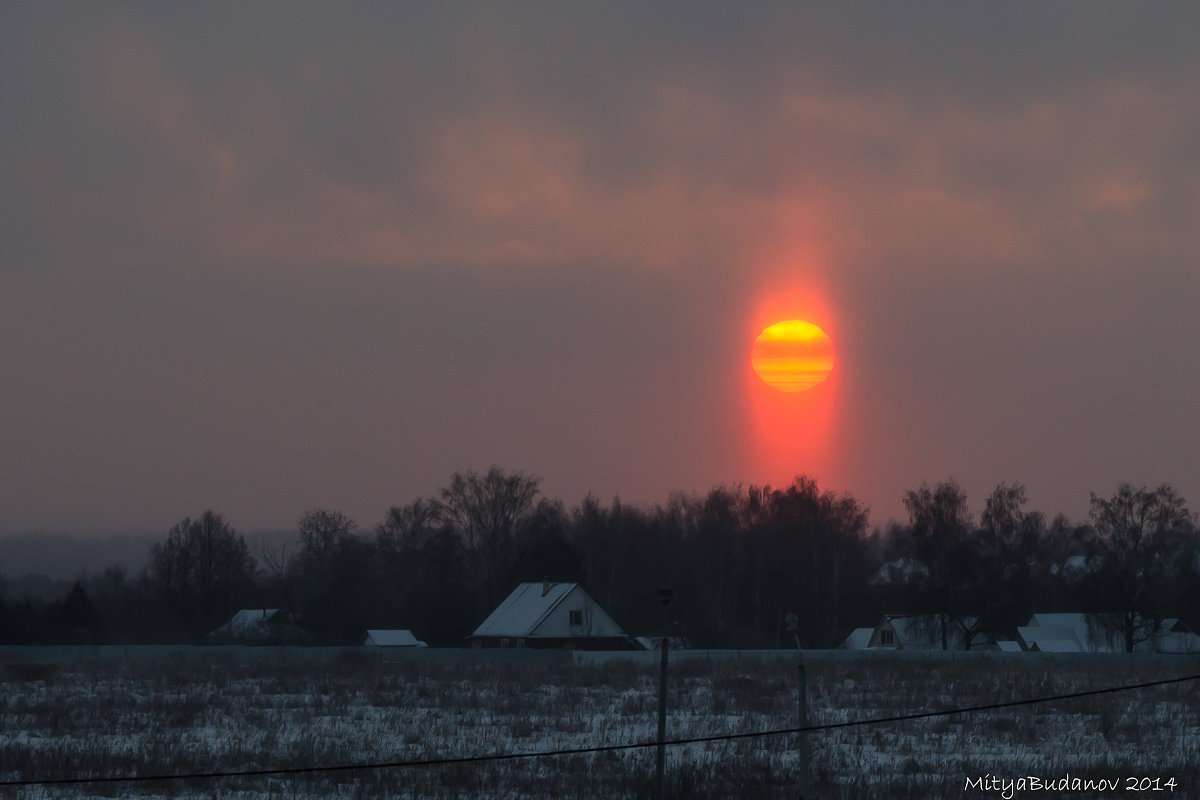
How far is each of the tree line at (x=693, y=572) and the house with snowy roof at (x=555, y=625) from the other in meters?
4.95

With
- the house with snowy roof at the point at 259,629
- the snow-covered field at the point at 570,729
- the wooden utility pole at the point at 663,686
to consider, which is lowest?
the snow-covered field at the point at 570,729

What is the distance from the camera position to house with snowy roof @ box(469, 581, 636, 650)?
75125mm

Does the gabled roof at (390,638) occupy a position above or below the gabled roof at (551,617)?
below

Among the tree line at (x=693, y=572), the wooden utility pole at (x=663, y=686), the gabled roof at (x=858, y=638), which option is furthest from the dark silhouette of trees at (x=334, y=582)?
the wooden utility pole at (x=663, y=686)

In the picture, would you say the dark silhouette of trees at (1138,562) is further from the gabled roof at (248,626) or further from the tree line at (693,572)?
the gabled roof at (248,626)

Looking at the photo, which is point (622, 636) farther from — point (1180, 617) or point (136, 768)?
point (136, 768)

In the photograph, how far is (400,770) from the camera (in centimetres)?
2069

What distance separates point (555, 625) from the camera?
75750mm

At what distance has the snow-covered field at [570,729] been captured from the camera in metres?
19.5

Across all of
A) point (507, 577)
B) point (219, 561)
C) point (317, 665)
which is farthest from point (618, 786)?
point (219, 561)

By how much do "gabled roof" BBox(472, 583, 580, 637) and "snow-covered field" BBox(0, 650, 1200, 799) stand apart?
29805mm

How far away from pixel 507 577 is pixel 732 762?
3035 inches

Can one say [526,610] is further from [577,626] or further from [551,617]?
[577,626]

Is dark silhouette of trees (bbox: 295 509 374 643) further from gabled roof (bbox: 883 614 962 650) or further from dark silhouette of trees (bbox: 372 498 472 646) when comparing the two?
gabled roof (bbox: 883 614 962 650)
